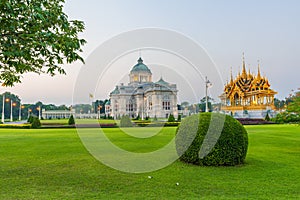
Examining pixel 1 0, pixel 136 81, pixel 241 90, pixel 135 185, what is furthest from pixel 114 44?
pixel 136 81

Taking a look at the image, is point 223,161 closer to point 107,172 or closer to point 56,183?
point 107,172

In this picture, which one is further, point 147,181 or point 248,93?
point 248,93

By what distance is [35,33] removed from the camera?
6199 mm

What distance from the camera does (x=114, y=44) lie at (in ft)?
28.9

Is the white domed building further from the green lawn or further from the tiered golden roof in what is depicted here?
the green lawn

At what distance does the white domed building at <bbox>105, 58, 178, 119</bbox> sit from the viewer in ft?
214

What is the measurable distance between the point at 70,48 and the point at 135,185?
12.6ft

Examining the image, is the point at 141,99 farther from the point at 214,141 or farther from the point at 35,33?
the point at 35,33

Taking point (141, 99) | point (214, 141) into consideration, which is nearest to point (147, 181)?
point (214, 141)

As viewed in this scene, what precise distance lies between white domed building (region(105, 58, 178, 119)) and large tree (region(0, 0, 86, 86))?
5211cm

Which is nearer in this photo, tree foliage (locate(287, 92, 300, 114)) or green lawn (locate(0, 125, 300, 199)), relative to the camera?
green lawn (locate(0, 125, 300, 199))

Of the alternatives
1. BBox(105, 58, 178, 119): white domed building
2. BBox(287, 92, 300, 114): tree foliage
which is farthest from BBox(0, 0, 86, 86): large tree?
BBox(105, 58, 178, 119): white domed building

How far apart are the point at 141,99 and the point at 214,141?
238 feet

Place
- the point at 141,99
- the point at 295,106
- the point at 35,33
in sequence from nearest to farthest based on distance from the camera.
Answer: the point at 35,33 < the point at 295,106 < the point at 141,99
